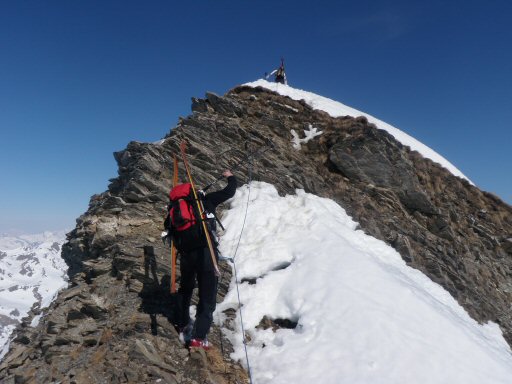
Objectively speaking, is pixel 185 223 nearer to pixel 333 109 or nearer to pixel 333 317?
pixel 333 317

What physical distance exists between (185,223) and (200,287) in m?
1.52

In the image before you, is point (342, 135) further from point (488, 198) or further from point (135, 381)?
point (135, 381)

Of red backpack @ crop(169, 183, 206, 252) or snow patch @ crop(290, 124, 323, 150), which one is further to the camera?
snow patch @ crop(290, 124, 323, 150)

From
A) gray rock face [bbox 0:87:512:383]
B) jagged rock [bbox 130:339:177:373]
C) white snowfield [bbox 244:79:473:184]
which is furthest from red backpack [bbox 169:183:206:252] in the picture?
white snowfield [bbox 244:79:473:184]

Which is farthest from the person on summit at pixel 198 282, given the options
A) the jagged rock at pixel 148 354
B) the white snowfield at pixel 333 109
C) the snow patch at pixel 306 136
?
the white snowfield at pixel 333 109

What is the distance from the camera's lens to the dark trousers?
8078 millimetres

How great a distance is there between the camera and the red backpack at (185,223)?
8.41m

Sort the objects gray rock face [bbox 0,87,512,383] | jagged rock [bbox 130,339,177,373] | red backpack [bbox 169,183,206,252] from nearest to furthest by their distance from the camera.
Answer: jagged rock [bbox 130,339,177,373], gray rock face [bbox 0,87,512,383], red backpack [bbox 169,183,206,252]

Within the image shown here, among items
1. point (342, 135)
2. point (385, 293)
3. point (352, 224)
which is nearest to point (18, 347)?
point (385, 293)

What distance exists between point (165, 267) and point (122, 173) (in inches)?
271

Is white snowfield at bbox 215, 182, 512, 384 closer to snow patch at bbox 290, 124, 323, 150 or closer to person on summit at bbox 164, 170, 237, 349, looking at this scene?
person on summit at bbox 164, 170, 237, 349

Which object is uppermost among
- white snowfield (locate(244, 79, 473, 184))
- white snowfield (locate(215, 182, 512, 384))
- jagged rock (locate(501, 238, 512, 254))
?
white snowfield (locate(244, 79, 473, 184))

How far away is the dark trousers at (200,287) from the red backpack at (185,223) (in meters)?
0.21

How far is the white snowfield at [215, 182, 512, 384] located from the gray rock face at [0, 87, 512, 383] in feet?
3.25
